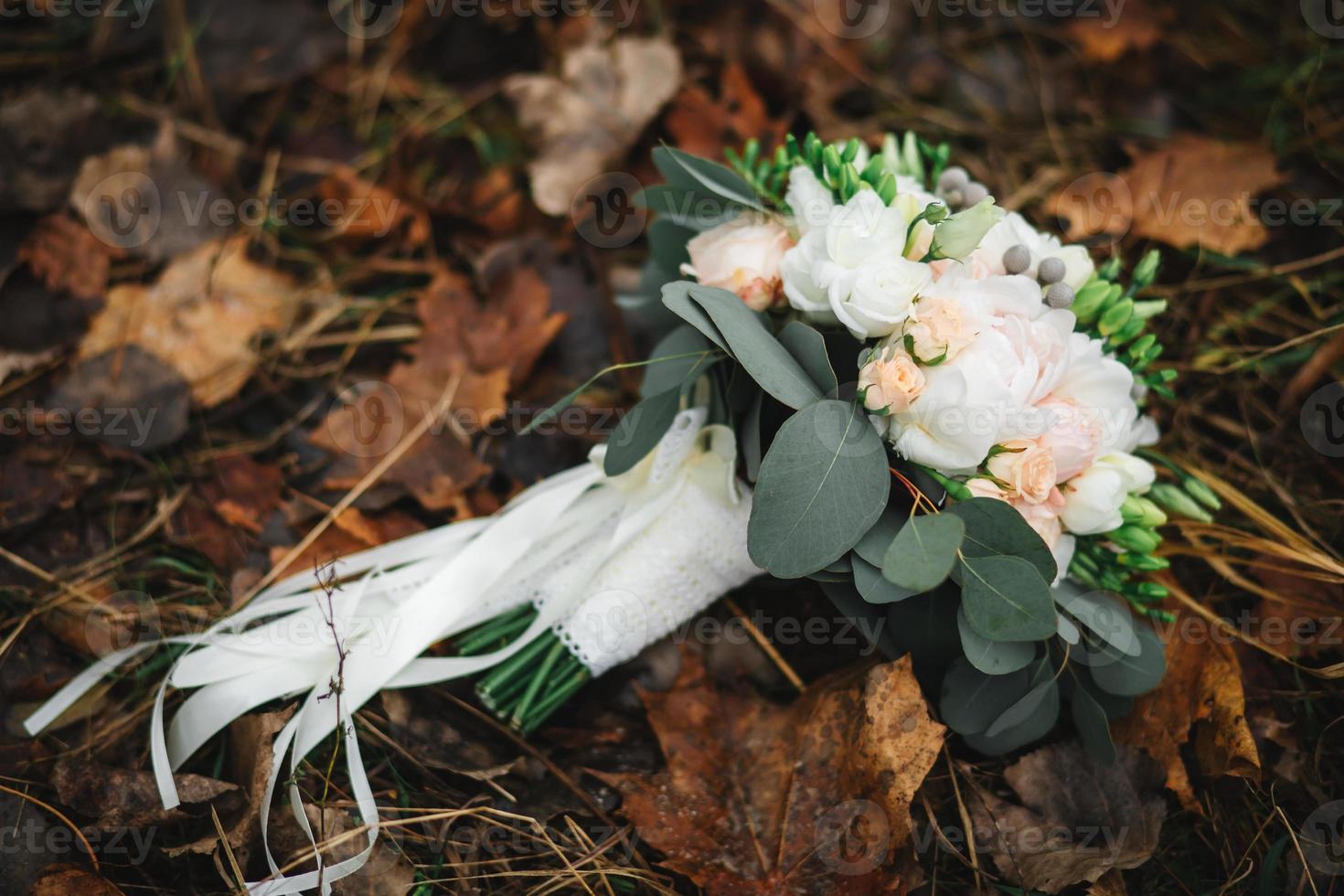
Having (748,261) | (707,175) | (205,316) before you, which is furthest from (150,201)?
(748,261)

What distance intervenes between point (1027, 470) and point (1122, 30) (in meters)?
1.55

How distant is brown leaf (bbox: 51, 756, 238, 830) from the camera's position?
4.19 feet

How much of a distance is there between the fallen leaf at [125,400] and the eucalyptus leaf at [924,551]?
4.59 ft

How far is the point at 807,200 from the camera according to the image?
48.6 inches

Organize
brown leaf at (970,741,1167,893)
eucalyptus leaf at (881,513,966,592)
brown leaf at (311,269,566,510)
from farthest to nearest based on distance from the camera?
brown leaf at (311,269,566,510)
brown leaf at (970,741,1167,893)
eucalyptus leaf at (881,513,966,592)

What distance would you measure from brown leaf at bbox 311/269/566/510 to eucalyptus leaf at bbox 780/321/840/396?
2.06 feet

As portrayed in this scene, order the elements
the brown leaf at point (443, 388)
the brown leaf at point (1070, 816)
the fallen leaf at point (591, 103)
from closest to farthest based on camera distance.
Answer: the brown leaf at point (1070, 816) < the brown leaf at point (443, 388) < the fallen leaf at point (591, 103)

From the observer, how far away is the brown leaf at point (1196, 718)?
1.26 meters

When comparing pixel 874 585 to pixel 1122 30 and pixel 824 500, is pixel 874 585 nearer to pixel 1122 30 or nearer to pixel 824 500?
pixel 824 500

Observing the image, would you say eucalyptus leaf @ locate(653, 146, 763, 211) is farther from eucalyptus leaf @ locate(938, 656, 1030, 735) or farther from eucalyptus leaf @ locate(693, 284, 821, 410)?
eucalyptus leaf @ locate(938, 656, 1030, 735)

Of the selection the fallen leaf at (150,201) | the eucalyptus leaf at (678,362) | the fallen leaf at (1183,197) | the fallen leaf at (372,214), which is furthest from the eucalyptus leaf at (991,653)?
the fallen leaf at (150,201)

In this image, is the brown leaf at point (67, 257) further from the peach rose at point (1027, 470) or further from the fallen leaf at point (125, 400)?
the peach rose at point (1027, 470)

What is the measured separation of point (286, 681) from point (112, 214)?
1.15 meters

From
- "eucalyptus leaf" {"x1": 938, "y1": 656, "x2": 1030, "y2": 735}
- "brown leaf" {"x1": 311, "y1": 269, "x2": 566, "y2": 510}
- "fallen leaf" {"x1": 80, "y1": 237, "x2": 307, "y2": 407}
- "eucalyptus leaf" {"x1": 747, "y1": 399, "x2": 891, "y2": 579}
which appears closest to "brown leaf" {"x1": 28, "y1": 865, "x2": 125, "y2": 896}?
"brown leaf" {"x1": 311, "y1": 269, "x2": 566, "y2": 510}
